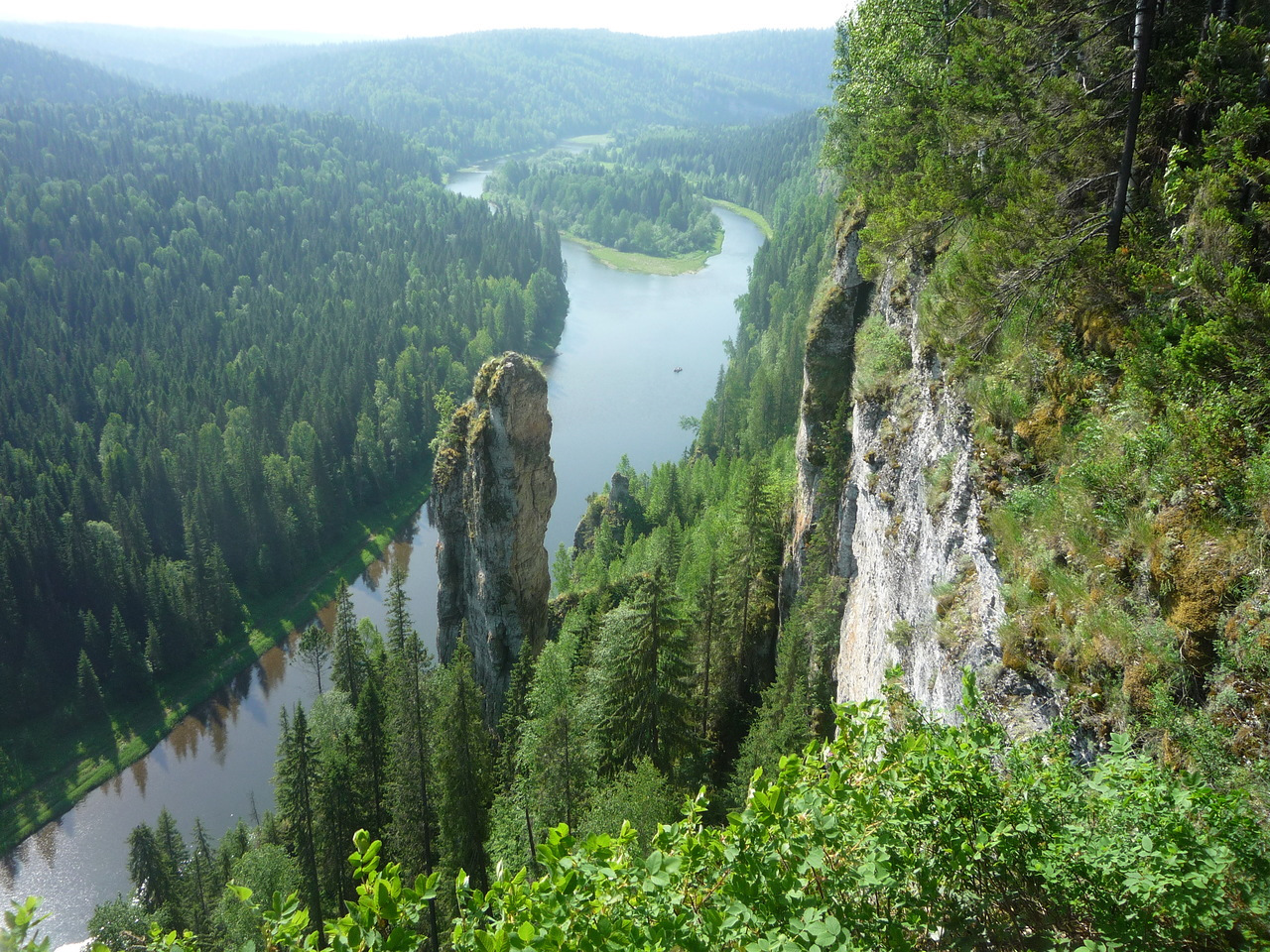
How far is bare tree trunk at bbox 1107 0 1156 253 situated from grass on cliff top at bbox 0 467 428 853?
6167cm

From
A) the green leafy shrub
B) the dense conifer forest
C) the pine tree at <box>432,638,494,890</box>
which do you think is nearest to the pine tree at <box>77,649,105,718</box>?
the dense conifer forest

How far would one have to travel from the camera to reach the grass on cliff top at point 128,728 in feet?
162

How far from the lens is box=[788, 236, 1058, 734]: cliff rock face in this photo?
415 inches

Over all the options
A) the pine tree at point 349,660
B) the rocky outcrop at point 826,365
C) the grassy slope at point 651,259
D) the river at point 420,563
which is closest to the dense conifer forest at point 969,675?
the rocky outcrop at point 826,365

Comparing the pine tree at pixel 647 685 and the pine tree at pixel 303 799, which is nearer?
the pine tree at pixel 647 685

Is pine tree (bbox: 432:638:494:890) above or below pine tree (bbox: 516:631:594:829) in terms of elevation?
below

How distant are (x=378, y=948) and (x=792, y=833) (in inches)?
116

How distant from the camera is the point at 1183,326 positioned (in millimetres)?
8766

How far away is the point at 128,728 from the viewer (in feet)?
183

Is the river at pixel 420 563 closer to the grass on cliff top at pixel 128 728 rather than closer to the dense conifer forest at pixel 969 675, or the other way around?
the grass on cliff top at pixel 128 728

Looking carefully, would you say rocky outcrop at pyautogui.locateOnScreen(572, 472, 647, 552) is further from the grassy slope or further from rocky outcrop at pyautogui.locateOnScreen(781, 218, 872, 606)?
the grassy slope

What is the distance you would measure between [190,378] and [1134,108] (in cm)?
10979

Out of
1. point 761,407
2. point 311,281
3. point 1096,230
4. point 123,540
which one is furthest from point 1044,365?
point 311,281

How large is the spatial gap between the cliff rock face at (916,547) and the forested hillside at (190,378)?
5878 cm
